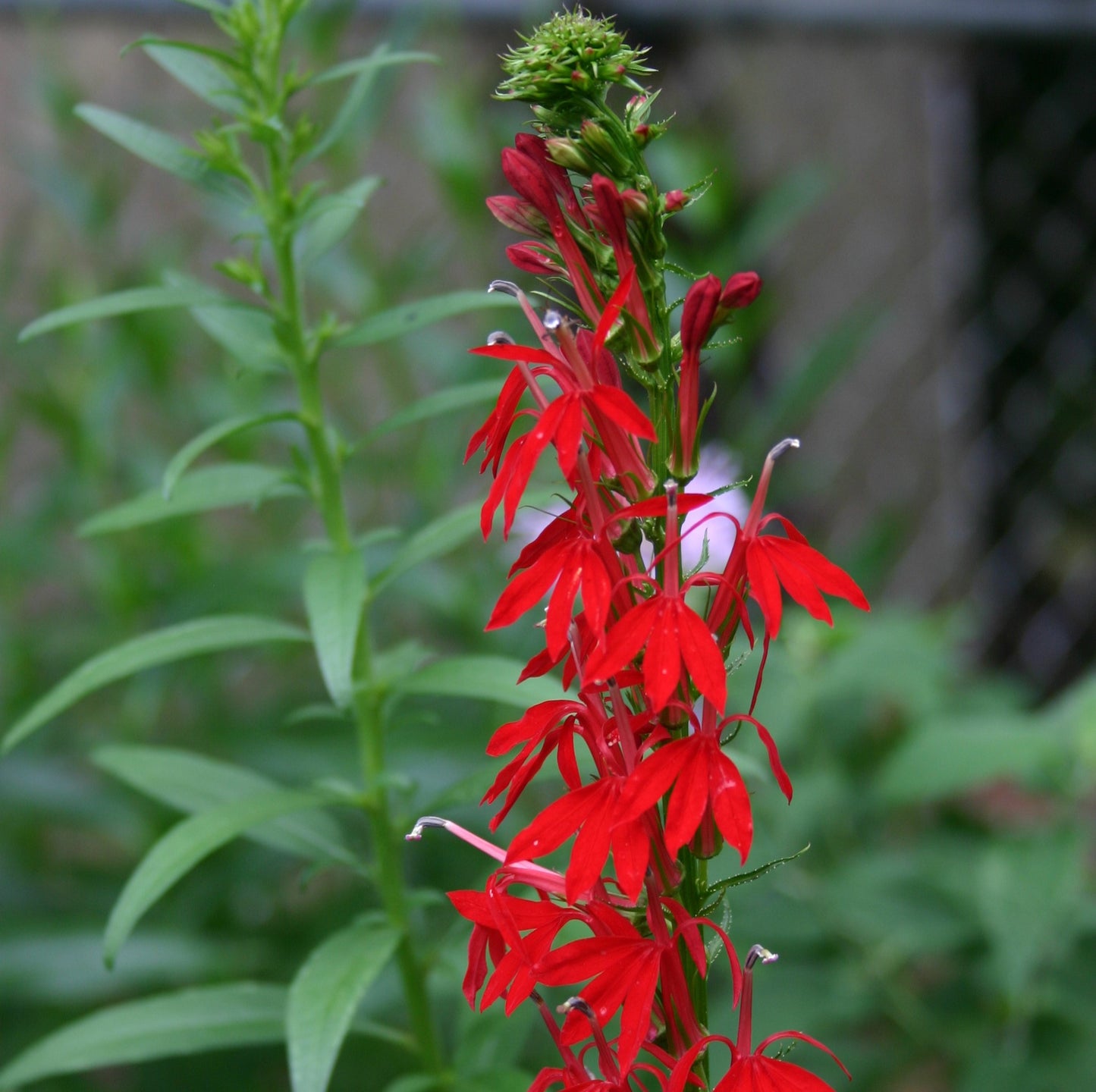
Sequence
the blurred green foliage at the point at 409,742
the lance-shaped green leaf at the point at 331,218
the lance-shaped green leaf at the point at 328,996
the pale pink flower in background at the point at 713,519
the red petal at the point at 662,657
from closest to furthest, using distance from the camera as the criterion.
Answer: the red petal at the point at 662,657 < the lance-shaped green leaf at the point at 328,996 < the lance-shaped green leaf at the point at 331,218 < the blurred green foliage at the point at 409,742 < the pale pink flower in background at the point at 713,519

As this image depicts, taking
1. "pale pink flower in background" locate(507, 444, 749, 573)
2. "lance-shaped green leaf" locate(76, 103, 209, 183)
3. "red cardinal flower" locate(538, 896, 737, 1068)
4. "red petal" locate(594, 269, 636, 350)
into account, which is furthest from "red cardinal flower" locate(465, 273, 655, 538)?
"pale pink flower in background" locate(507, 444, 749, 573)

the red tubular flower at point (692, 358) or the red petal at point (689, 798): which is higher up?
the red tubular flower at point (692, 358)

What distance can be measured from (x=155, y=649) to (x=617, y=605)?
0.83 ft

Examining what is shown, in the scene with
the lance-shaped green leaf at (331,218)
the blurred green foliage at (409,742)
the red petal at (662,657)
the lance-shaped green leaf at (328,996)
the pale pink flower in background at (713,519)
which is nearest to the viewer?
the red petal at (662,657)

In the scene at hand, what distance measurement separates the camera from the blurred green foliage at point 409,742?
853mm

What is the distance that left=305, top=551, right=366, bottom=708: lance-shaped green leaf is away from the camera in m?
0.44

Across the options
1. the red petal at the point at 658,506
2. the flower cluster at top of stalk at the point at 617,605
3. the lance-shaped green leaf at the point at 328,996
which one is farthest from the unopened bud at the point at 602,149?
the lance-shaped green leaf at the point at 328,996

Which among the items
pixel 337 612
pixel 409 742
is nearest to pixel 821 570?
pixel 337 612

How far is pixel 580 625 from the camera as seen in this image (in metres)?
0.36

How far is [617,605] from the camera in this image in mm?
351

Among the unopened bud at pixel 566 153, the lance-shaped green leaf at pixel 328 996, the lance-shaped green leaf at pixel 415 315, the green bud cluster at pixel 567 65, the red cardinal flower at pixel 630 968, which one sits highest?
the green bud cluster at pixel 567 65

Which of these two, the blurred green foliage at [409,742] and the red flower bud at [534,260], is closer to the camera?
the red flower bud at [534,260]

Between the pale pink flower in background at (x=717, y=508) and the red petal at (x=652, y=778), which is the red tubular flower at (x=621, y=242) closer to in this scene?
the red petal at (x=652, y=778)

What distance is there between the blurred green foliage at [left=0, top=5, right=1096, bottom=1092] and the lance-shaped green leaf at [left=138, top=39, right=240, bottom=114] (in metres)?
0.32
